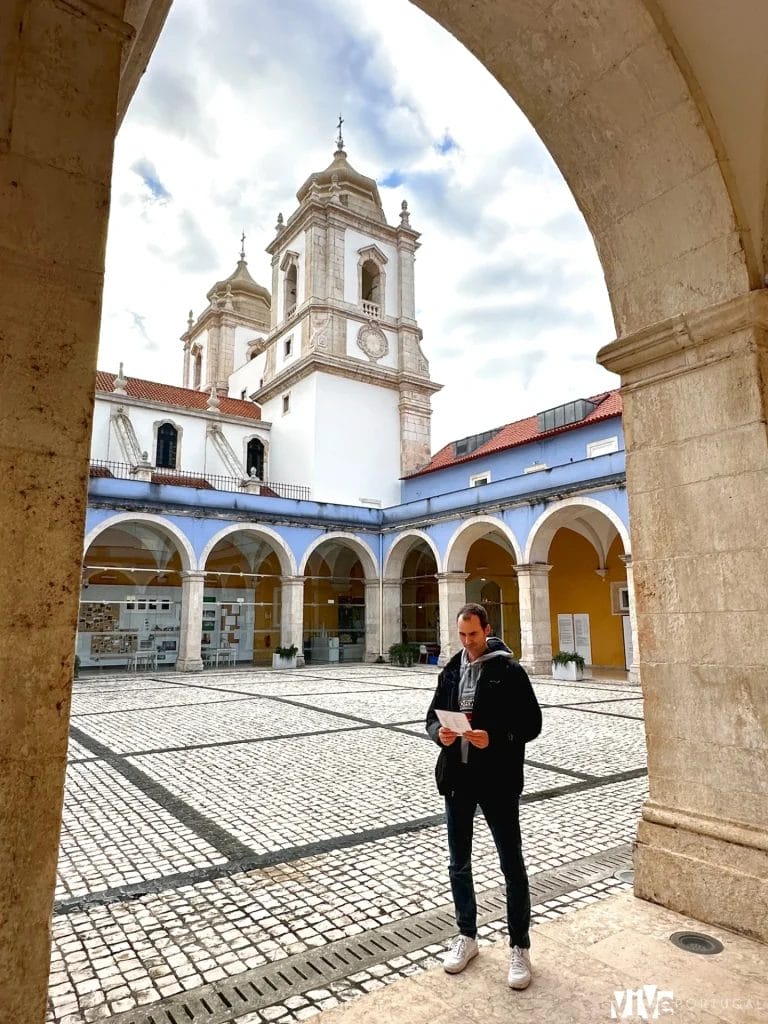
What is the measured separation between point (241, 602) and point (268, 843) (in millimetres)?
18138

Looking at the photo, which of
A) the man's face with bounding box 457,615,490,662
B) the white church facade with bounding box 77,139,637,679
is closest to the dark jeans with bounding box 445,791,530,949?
the man's face with bounding box 457,615,490,662

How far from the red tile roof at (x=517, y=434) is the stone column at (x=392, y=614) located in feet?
18.2

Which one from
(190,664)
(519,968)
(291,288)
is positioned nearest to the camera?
(519,968)

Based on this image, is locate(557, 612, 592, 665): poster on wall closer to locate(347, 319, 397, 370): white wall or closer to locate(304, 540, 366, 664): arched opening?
locate(304, 540, 366, 664): arched opening

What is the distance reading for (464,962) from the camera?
94.3 inches

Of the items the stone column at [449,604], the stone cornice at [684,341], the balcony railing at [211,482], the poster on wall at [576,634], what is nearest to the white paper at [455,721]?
the stone cornice at [684,341]

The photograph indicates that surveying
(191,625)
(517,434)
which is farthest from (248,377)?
(191,625)

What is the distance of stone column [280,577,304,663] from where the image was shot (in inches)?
832

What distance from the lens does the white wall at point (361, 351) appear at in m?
27.4

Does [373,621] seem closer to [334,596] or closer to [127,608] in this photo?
[334,596]

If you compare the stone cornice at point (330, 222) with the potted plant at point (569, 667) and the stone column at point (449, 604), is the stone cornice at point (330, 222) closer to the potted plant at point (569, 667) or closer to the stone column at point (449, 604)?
the stone column at point (449, 604)

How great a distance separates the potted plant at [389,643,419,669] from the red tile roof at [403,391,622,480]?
24.9 feet

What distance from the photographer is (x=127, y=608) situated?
2127 cm

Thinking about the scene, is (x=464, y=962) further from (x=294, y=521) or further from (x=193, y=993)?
(x=294, y=521)
